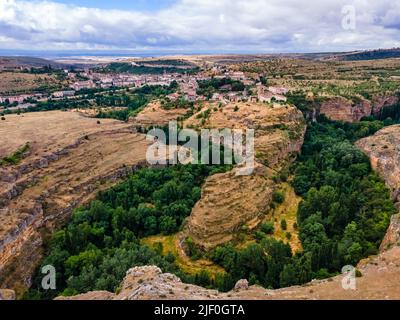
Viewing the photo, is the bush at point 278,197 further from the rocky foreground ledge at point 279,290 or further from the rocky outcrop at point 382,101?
the rocky outcrop at point 382,101

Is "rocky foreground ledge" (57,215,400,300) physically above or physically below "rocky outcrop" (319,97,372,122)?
below

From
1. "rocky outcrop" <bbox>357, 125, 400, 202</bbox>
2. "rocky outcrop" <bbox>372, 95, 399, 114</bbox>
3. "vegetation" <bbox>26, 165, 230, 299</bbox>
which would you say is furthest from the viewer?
"rocky outcrop" <bbox>372, 95, 399, 114</bbox>

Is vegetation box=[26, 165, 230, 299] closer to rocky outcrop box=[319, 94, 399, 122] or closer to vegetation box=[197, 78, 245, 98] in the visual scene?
rocky outcrop box=[319, 94, 399, 122]

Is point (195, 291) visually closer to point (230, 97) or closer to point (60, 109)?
point (230, 97)

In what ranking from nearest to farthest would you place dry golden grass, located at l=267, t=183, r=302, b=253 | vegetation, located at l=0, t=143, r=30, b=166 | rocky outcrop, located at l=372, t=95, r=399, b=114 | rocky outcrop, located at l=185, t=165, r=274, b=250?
1. rocky outcrop, located at l=185, t=165, r=274, b=250
2. dry golden grass, located at l=267, t=183, r=302, b=253
3. vegetation, located at l=0, t=143, r=30, b=166
4. rocky outcrop, located at l=372, t=95, r=399, b=114

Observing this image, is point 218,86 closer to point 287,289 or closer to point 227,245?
point 227,245

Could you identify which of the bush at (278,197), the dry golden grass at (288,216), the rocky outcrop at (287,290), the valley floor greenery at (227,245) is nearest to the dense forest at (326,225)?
the valley floor greenery at (227,245)

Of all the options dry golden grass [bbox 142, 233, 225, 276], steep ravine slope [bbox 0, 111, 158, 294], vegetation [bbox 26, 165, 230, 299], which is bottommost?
dry golden grass [bbox 142, 233, 225, 276]

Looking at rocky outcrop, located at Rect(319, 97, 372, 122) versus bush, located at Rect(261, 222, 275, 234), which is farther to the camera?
rocky outcrop, located at Rect(319, 97, 372, 122)

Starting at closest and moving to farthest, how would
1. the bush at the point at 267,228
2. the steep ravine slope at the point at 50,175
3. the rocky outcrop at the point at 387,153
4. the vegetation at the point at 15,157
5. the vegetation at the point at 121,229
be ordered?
the vegetation at the point at 121,229 → the steep ravine slope at the point at 50,175 → the bush at the point at 267,228 → the rocky outcrop at the point at 387,153 → the vegetation at the point at 15,157

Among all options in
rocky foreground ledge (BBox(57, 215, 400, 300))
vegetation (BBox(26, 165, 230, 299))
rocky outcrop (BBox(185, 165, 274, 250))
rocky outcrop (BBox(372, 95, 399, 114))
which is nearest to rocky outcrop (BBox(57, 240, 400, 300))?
rocky foreground ledge (BBox(57, 215, 400, 300))

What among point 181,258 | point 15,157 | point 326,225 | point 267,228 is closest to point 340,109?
point 326,225
